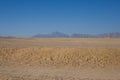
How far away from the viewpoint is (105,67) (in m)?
19.5

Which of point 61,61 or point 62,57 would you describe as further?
point 62,57

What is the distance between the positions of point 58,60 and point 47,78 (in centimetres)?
775

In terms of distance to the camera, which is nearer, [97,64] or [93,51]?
[97,64]

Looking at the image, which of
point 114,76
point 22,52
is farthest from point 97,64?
point 22,52

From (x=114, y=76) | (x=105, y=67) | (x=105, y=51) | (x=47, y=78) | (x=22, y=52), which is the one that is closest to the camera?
(x=47, y=78)

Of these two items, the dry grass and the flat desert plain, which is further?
the dry grass

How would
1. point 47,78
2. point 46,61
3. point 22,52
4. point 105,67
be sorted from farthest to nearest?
point 22,52 < point 46,61 < point 105,67 < point 47,78

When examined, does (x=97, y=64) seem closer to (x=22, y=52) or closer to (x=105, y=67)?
(x=105, y=67)

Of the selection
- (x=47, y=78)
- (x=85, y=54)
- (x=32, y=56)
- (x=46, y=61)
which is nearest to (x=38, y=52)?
(x=32, y=56)

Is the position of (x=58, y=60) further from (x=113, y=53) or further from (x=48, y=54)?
(x=113, y=53)

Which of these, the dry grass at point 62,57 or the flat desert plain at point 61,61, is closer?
the flat desert plain at point 61,61

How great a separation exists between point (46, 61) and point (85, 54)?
4506 mm

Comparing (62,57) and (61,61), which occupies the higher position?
(62,57)

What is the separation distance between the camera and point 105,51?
79.5 feet
